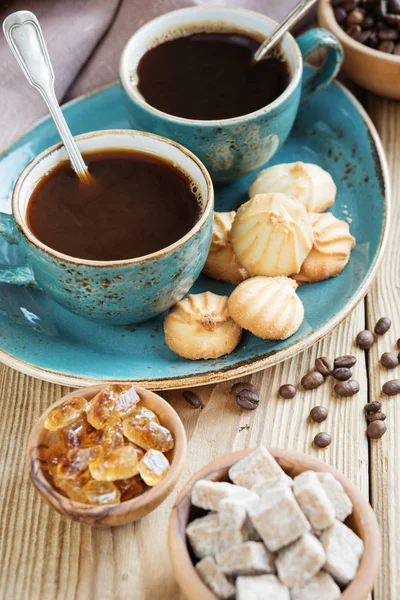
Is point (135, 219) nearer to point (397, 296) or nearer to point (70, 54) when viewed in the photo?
point (397, 296)

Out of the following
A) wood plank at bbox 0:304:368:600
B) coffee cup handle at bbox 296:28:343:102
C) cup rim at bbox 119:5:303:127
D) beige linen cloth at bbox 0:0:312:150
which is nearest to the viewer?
wood plank at bbox 0:304:368:600

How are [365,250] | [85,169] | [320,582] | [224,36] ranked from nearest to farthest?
[320,582] < [85,169] < [365,250] < [224,36]

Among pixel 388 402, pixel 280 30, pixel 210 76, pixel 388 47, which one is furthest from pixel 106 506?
pixel 388 47

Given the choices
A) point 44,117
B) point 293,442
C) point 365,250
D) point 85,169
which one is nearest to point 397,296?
point 365,250

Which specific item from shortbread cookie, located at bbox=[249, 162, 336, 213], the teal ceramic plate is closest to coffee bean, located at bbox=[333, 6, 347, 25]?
the teal ceramic plate

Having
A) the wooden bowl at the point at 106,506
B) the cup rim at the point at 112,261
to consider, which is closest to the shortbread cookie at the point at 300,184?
the cup rim at the point at 112,261

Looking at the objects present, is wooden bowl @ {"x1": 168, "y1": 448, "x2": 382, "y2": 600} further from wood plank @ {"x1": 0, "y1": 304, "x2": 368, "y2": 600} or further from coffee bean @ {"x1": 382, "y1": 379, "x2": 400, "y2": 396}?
coffee bean @ {"x1": 382, "y1": 379, "x2": 400, "y2": 396}

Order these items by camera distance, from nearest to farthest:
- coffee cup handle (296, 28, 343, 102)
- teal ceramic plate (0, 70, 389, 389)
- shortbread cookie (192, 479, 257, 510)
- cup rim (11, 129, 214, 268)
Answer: shortbread cookie (192, 479, 257, 510) → cup rim (11, 129, 214, 268) → teal ceramic plate (0, 70, 389, 389) → coffee cup handle (296, 28, 343, 102)

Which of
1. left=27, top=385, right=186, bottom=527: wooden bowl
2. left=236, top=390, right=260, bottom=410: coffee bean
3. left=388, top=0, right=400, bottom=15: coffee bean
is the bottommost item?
left=236, top=390, right=260, bottom=410: coffee bean
